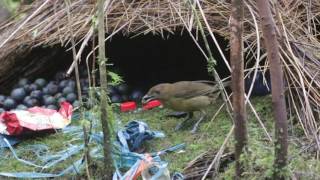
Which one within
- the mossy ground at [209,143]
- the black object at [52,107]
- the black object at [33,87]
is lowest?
the mossy ground at [209,143]

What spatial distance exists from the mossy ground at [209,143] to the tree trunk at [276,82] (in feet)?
0.38

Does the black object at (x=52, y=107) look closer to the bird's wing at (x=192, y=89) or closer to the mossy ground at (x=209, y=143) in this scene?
the mossy ground at (x=209, y=143)

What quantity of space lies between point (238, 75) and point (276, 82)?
18 cm

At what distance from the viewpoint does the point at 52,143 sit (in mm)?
4586

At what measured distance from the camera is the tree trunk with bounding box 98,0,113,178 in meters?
3.51

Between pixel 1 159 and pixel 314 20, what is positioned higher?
pixel 314 20

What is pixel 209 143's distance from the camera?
433 centimetres

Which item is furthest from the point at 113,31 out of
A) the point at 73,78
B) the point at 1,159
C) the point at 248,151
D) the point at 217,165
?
the point at 248,151

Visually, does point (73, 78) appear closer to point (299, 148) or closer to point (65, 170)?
point (65, 170)

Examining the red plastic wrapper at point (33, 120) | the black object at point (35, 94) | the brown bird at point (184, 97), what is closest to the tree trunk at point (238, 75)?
the brown bird at point (184, 97)

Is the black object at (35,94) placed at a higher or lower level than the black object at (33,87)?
lower

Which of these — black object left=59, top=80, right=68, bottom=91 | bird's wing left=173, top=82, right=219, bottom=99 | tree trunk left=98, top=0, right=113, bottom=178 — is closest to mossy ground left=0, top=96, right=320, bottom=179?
bird's wing left=173, top=82, right=219, bottom=99

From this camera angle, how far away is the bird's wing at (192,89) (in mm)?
4805

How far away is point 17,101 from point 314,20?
2528 millimetres
